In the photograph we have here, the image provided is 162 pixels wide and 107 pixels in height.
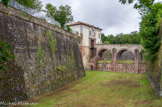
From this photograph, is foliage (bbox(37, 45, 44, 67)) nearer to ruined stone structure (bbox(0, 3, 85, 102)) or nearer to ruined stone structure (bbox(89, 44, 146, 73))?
ruined stone structure (bbox(0, 3, 85, 102))

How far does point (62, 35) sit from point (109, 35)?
57.4 m

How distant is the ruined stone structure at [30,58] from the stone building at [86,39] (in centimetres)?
1556

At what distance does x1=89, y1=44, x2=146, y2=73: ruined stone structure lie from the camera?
28109 millimetres

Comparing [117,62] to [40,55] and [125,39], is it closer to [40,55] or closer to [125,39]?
[40,55]

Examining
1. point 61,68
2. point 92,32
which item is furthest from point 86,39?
point 61,68

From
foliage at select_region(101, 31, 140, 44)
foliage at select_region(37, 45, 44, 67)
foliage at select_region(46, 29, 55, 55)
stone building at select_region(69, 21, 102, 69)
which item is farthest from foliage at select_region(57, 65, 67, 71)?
foliage at select_region(101, 31, 140, 44)

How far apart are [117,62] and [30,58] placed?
917 inches

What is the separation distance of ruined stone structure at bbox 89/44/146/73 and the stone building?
3.85 feet

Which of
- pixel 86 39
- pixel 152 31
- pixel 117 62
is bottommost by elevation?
pixel 117 62

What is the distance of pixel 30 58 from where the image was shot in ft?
35.1

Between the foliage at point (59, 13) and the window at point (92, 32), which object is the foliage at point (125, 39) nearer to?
the window at point (92, 32)

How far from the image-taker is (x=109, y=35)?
7206cm

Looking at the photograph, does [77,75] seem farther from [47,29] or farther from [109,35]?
[109,35]

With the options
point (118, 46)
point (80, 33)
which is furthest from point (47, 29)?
point (118, 46)
